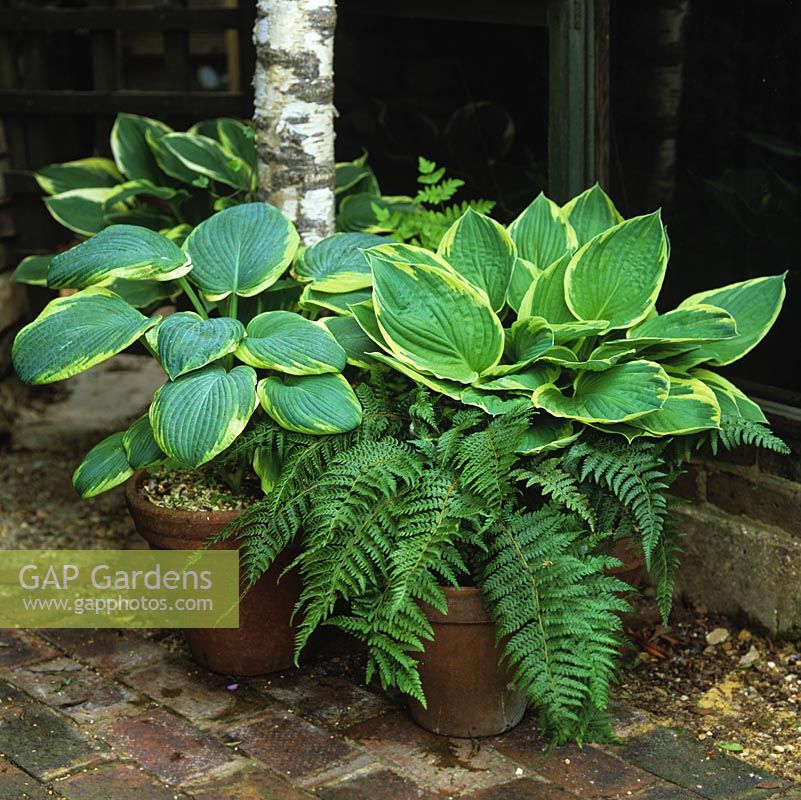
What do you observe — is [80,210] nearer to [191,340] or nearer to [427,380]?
[191,340]

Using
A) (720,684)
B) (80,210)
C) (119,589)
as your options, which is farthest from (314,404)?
(80,210)

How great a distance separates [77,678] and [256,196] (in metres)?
1.38

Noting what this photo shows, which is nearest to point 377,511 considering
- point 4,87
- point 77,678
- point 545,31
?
point 77,678

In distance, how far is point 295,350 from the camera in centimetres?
261

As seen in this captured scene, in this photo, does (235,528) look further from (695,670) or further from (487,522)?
(695,670)

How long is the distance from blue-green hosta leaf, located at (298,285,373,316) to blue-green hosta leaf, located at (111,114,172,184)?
0.96 m

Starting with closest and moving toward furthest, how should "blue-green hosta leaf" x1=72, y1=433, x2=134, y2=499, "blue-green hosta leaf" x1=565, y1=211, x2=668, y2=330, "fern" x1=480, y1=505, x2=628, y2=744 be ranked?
1. "fern" x1=480, y1=505, x2=628, y2=744
2. "blue-green hosta leaf" x1=565, y1=211, x2=668, y2=330
3. "blue-green hosta leaf" x1=72, y1=433, x2=134, y2=499

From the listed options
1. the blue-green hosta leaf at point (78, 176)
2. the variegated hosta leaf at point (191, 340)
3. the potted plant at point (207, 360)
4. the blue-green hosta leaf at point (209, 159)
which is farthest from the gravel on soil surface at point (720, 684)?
the blue-green hosta leaf at point (78, 176)

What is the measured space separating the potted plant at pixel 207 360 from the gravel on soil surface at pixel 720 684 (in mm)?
890

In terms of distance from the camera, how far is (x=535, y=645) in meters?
2.31

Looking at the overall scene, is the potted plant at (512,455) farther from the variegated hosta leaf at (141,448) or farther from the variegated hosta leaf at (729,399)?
the variegated hosta leaf at (141,448)

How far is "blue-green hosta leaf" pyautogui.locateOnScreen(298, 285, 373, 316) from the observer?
279 cm

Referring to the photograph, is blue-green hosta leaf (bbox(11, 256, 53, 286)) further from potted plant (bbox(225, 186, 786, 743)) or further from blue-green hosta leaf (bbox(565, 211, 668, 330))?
blue-green hosta leaf (bbox(565, 211, 668, 330))

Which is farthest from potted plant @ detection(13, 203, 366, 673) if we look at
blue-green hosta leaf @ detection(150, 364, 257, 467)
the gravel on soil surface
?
the gravel on soil surface
